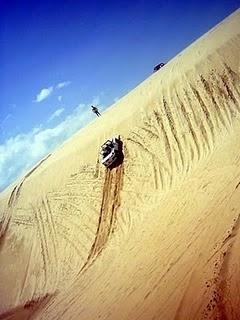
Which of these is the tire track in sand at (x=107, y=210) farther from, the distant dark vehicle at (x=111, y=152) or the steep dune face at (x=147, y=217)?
the distant dark vehicle at (x=111, y=152)

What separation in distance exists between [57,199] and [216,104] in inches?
320

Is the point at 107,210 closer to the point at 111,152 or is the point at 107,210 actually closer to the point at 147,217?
the point at 147,217

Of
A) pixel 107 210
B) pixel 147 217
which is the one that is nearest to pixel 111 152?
pixel 107 210

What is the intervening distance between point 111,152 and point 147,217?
4.48 m

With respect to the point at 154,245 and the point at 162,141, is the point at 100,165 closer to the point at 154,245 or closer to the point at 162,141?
the point at 162,141

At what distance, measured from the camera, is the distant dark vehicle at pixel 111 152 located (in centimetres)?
1348

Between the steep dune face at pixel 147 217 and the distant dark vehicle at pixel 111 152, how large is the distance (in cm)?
36

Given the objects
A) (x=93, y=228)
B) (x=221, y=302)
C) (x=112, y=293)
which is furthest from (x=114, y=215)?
(x=221, y=302)

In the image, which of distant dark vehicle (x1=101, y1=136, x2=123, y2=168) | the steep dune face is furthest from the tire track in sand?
distant dark vehicle (x1=101, y1=136, x2=123, y2=168)

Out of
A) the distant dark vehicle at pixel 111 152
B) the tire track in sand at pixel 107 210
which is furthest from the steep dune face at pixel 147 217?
the distant dark vehicle at pixel 111 152

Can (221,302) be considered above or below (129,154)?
below

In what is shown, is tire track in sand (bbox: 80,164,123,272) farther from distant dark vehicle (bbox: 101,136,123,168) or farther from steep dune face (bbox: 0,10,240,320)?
distant dark vehicle (bbox: 101,136,123,168)

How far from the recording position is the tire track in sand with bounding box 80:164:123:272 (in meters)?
10.5

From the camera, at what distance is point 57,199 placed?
47.3 ft
